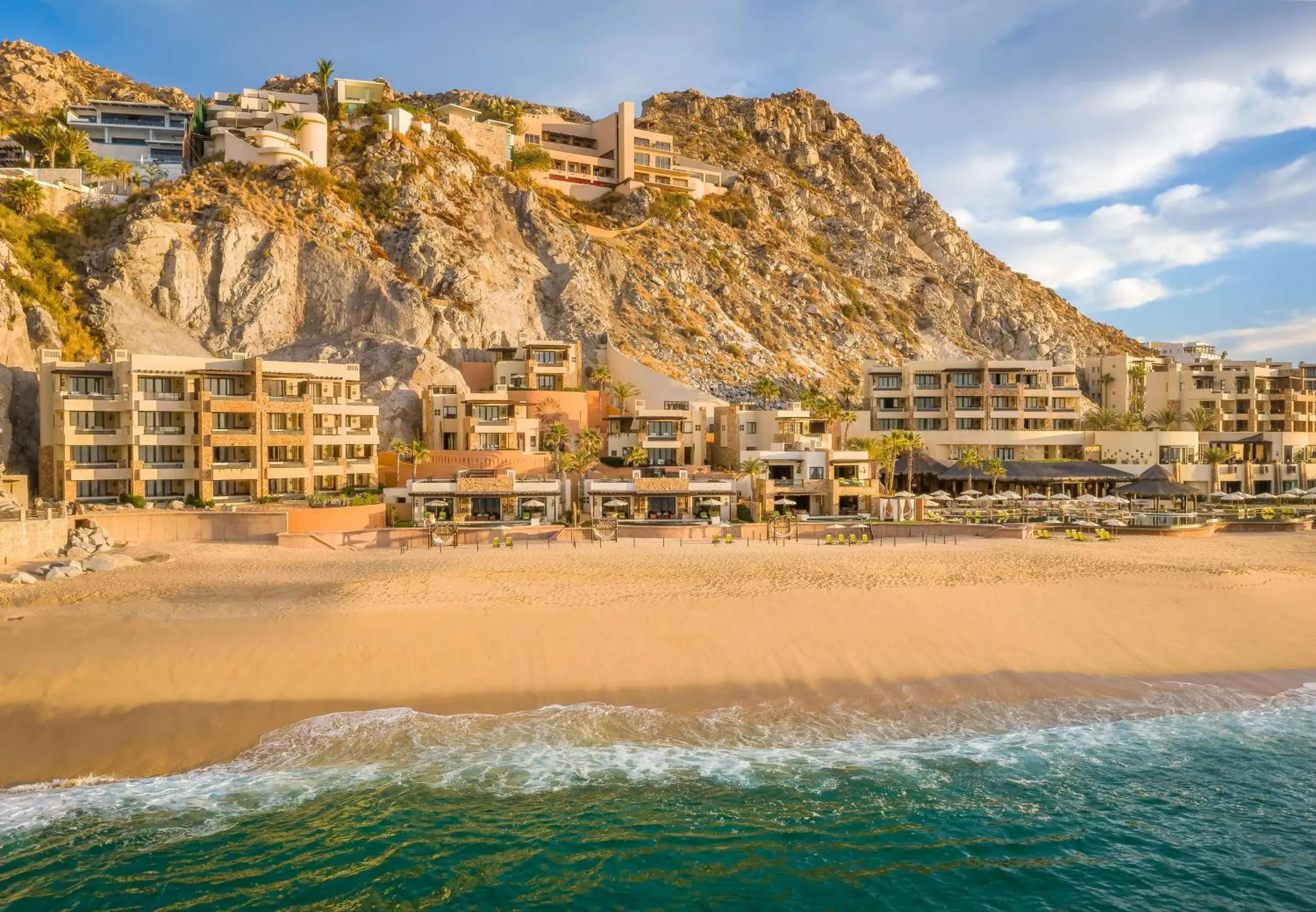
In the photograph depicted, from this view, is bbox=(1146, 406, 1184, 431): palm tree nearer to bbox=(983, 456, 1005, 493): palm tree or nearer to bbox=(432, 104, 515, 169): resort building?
bbox=(983, 456, 1005, 493): palm tree

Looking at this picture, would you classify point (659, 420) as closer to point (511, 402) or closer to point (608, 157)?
point (511, 402)

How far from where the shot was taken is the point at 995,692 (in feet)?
77.6

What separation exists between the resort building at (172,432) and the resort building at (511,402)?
34.1 feet

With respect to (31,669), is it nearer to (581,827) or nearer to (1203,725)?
(581,827)

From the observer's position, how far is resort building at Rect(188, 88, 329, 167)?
83.6 metres

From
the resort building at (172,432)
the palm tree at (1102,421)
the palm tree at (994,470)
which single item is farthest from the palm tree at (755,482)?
the palm tree at (1102,421)

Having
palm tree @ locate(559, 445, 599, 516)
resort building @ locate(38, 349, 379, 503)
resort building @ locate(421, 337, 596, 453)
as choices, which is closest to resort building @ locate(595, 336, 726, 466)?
resort building @ locate(421, 337, 596, 453)

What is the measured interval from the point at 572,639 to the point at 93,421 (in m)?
41.2

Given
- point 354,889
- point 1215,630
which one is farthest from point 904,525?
point 354,889

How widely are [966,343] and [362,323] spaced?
83.1 metres

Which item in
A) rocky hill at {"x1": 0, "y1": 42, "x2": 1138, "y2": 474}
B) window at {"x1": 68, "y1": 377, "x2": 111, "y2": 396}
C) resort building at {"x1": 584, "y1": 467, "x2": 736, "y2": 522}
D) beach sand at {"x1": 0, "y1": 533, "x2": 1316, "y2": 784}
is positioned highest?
rocky hill at {"x1": 0, "y1": 42, "x2": 1138, "y2": 474}

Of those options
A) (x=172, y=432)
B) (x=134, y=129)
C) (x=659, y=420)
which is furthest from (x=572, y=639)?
(x=134, y=129)

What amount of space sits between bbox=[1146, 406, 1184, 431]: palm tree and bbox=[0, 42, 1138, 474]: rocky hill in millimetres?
30502

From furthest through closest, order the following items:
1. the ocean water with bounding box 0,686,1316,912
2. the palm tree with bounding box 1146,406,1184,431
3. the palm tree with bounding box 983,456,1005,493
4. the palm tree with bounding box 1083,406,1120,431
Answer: the palm tree with bounding box 1146,406,1184,431, the palm tree with bounding box 1083,406,1120,431, the palm tree with bounding box 983,456,1005,493, the ocean water with bounding box 0,686,1316,912
